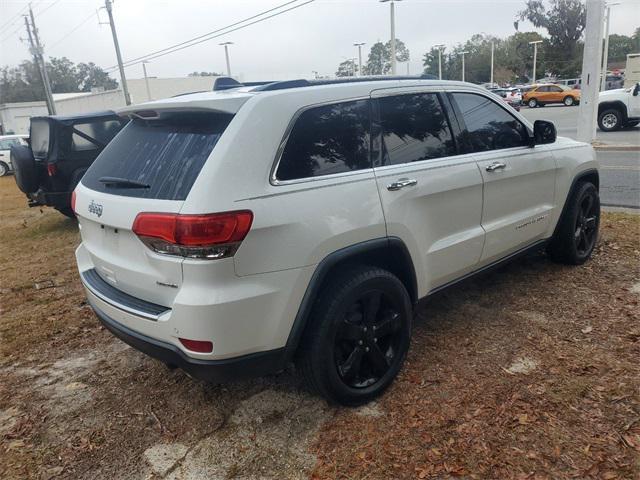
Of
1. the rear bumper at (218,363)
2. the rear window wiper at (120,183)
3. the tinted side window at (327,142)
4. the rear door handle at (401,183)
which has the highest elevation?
the tinted side window at (327,142)

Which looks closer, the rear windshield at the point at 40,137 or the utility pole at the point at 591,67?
the rear windshield at the point at 40,137

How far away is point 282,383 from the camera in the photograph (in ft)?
10.5

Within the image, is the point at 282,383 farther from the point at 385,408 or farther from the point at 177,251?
the point at 177,251

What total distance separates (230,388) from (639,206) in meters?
6.61

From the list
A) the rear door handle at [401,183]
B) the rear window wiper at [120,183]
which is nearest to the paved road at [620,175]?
the rear door handle at [401,183]

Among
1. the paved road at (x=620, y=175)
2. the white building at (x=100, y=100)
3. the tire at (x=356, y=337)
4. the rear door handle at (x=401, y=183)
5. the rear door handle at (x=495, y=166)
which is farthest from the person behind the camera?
the white building at (x=100, y=100)

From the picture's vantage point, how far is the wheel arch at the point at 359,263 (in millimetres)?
2533

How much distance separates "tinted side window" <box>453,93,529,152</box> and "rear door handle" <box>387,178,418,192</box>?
0.81 meters

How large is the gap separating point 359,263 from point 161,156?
4.00 ft

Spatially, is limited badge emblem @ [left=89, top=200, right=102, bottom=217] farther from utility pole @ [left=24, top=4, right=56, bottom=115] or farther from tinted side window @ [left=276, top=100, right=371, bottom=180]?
utility pole @ [left=24, top=4, right=56, bottom=115]

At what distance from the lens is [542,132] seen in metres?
4.11

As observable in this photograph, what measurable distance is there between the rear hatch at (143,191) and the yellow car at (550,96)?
38779 millimetres

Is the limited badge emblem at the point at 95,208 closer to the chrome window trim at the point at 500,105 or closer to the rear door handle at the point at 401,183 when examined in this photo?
the rear door handle at the point at 401,183

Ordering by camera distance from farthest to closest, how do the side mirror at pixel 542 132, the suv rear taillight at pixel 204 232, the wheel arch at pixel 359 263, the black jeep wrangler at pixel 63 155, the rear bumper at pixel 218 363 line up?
the black jeep wrangler at pixel 63 155, the side mirror at pixel 542 132, the wheel arch at pixel 359 263, the rear bumper at pixel 218 363, the suv rear taillight at pixel 204 232
